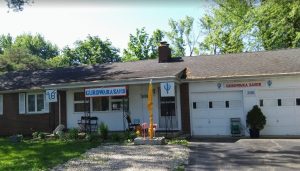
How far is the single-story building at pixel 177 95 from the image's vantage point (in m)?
21.1

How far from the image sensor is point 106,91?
21.6 meters

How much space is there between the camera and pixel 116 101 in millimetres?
24062

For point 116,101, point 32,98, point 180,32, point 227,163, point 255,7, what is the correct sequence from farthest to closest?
point 180,32 → point 255,7 → point 32,98 → point 116,101 → point 227,163

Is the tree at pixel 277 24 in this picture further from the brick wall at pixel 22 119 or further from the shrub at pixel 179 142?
the brick wall at pixel 22 119

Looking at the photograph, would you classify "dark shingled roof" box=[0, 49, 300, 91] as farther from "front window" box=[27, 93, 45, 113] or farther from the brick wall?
the brick wall

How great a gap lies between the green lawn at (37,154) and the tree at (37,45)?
7639cm

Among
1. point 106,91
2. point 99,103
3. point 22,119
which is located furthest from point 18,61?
point 106,91

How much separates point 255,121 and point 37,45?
81.1 meters

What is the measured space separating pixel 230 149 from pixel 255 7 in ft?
72.9

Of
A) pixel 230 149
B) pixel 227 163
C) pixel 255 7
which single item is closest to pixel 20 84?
pixel 230 149

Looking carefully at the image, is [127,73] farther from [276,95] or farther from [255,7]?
[255,7]

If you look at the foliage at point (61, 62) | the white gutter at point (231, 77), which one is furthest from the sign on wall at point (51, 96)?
the foliage at point (61, 62)

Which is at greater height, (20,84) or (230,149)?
(20,84)

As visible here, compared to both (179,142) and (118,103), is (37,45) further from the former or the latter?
(179,142)
